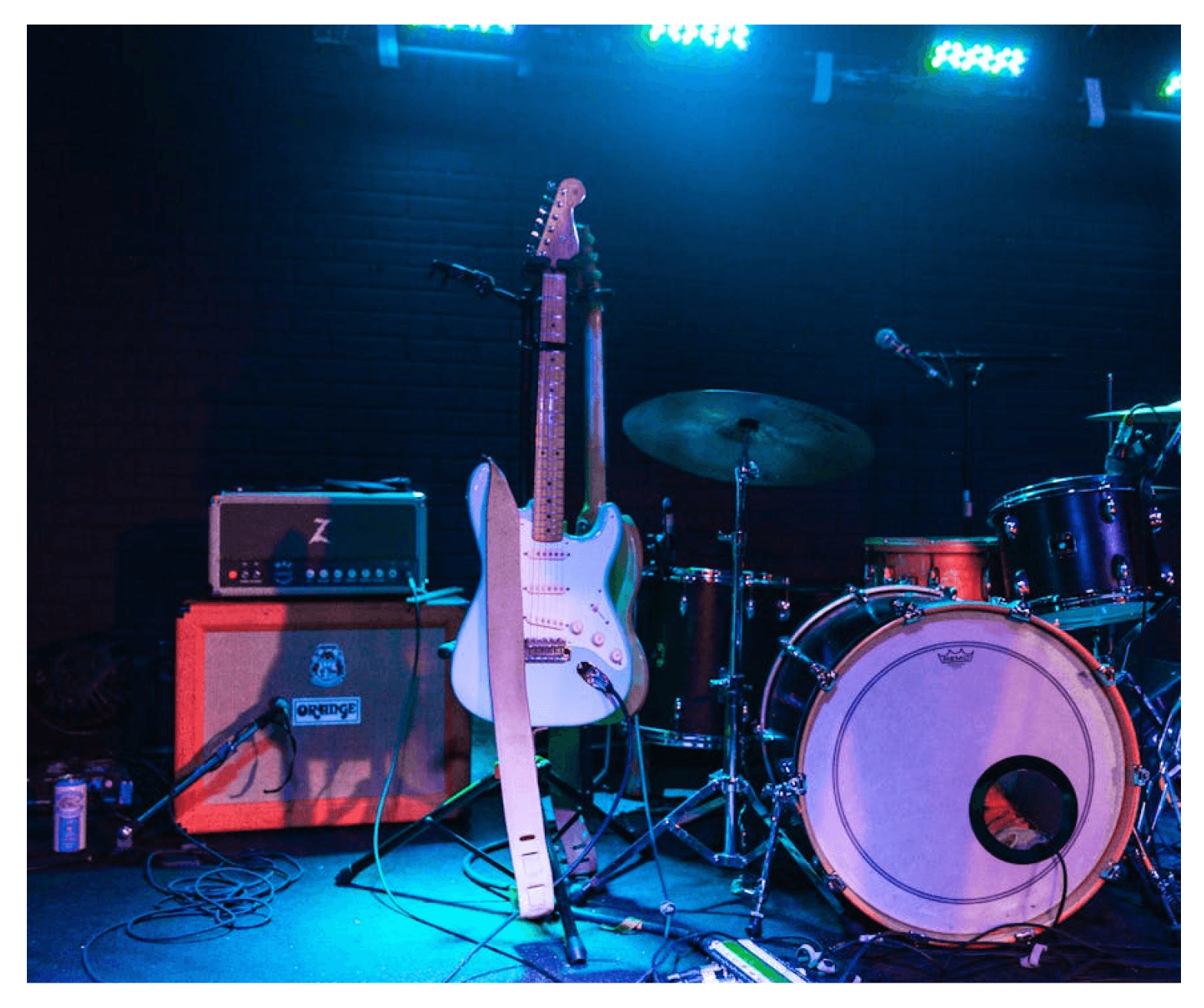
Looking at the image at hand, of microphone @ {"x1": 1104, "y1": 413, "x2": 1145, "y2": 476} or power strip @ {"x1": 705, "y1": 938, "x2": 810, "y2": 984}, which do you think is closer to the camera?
power strip @ {"x1": 705, "y1": 938, "x2": 810, "y2": 984}

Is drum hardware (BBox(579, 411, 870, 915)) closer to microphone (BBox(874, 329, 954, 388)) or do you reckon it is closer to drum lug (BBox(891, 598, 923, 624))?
drum lug (BBox(891, 598, 923, 624))

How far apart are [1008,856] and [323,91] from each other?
377 cm

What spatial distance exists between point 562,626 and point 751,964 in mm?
937

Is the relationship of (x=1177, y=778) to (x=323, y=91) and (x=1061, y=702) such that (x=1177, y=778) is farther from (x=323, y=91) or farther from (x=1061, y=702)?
(x=323, y=91)

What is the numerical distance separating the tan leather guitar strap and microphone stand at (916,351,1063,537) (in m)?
2.39

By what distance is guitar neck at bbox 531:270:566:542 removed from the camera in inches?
108

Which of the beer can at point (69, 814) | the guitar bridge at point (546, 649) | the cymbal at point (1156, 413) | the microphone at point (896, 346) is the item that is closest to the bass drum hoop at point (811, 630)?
the guitar bridge at point (546, 649)

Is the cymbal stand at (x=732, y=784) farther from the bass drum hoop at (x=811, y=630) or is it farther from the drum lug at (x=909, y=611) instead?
the drum lug at (x=909, y=611)

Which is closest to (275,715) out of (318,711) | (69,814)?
(318,711)

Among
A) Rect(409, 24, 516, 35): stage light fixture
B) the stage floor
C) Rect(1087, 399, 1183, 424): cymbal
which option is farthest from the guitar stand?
Rect(409, 24, 516, 35): stage light fixture

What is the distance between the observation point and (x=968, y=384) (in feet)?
15.1

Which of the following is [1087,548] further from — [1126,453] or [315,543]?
[315,543]

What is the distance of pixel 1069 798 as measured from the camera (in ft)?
8.41

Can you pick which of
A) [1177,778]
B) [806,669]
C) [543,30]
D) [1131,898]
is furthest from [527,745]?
[543,30]
